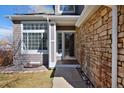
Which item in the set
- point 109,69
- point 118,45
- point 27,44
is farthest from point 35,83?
point 27,44

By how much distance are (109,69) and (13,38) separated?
10.8 meters

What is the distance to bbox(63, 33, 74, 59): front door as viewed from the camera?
1548 cm

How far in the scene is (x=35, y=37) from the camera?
14.1 metres

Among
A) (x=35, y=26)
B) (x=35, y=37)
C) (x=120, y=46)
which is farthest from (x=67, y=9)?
(x=120, y=46)

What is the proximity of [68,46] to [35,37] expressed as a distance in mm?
2929

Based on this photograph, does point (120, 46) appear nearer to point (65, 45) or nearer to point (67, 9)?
point (65, 45)

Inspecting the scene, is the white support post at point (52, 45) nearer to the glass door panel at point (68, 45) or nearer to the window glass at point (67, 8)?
the glass door panel at point (68, 45)

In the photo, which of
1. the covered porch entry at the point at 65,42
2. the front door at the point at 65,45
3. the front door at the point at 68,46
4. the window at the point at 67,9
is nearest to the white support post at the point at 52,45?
the covered porch entry at the point at 65,42

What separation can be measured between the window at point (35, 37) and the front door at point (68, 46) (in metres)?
1.91

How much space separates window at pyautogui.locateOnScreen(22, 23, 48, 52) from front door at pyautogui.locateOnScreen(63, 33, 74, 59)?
1.91 metres

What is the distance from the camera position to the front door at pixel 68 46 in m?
15.5
